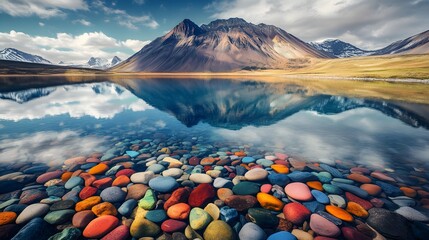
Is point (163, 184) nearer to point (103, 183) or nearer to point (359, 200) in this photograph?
point (103, 183)

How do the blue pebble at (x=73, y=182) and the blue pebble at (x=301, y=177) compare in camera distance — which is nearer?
the blue pebble at (x=73, y=182)

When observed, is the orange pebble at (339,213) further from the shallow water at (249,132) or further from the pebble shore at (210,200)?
the shallow water at (249,132)

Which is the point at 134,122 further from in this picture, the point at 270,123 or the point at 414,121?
the point at 414,121

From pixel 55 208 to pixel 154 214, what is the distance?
3.91 metres

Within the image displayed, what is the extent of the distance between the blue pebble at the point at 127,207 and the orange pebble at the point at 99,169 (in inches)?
145

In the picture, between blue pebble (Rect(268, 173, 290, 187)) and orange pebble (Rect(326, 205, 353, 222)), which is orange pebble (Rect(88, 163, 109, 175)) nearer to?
blue pebble (Rect(268, 173, 290, 187))

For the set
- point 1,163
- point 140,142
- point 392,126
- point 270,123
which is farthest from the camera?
point 270,123

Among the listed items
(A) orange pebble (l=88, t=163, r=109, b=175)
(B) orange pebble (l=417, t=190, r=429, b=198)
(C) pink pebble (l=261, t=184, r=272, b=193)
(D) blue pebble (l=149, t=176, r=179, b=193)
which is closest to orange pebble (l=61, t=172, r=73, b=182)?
(A) orange pebble (l=88, t=163, r=109, b=175)

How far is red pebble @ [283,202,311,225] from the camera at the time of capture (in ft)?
25.1

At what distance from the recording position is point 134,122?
2497 cm

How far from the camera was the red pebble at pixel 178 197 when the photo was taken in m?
8.57

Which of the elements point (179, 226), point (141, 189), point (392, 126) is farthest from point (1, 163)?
point (392, 126)

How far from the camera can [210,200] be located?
8.84m

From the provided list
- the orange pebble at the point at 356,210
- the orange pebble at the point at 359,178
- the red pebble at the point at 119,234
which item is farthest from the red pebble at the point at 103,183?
the orange pebble at the point at 359,178
